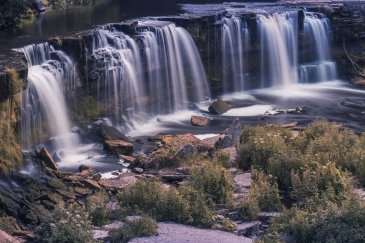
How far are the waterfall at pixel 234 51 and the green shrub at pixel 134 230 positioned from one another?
46.6 feet

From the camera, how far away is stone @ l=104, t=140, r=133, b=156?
741 inches

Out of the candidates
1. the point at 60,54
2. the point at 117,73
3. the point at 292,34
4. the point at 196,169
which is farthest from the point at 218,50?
the point at 196,169

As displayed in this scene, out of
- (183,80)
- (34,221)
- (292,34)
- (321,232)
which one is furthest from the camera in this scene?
(292,34)

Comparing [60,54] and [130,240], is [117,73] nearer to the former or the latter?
[60,54]

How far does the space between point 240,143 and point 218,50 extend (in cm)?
892

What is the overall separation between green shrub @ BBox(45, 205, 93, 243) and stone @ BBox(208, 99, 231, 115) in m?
11.5

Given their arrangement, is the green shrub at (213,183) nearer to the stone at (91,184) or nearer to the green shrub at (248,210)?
the green shrub at (248,210)

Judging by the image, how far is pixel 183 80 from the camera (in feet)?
80.9

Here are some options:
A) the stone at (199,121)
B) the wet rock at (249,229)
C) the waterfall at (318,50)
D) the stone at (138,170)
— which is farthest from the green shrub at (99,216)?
the waterfall at (318,50)

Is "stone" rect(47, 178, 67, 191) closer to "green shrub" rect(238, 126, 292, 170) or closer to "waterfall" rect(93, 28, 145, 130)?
"green shrub" rect(238, 126, 292, 170)

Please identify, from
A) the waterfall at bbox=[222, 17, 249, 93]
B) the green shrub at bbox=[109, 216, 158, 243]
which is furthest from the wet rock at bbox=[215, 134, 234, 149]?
the waterfall at bbox=[222, 17, 249, 93]

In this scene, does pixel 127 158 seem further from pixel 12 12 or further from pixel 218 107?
pixel 12 12

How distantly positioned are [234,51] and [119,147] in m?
9.26

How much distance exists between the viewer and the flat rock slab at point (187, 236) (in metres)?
12.3
